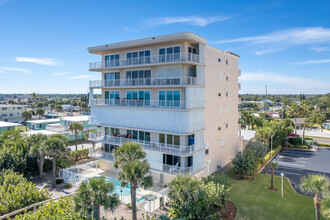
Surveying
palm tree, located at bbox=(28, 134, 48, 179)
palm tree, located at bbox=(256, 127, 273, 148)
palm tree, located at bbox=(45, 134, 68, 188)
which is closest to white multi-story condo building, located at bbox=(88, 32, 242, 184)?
palm tree, located at bbox=(45, 134, 68, 188)

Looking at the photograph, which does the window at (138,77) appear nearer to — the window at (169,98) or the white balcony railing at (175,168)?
the window at (169,98)

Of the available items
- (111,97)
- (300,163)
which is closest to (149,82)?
(111,97)

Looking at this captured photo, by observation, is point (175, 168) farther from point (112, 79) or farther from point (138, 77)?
point (112, 79)

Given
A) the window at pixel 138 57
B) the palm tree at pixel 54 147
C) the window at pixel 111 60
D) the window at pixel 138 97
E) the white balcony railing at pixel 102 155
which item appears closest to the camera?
the palm tree at pixel 54 147

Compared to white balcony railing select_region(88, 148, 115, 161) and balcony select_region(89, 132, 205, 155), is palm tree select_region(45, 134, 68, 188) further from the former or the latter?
balcony select_region(89, 132, 205, 155)

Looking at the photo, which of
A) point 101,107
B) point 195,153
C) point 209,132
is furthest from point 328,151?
point 101,107

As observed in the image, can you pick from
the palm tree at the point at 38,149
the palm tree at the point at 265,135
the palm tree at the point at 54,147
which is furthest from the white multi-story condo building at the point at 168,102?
the palm tree at the point at 265,135

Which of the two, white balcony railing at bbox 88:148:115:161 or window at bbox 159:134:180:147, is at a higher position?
window at bbox 159:134:180:147
